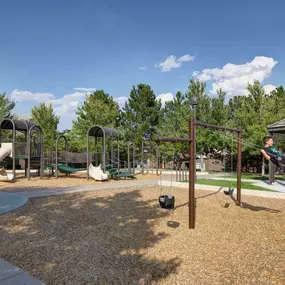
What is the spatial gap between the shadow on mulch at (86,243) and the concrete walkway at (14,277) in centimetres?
15

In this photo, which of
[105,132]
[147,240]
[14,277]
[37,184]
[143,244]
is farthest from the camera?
[105,132]

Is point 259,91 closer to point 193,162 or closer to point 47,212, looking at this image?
point 193,162

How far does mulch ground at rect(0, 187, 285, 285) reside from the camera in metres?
3.40

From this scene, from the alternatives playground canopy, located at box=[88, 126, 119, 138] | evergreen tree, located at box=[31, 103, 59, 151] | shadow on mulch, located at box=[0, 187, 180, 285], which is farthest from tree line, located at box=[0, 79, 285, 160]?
shadow on mulch, located at box=[0, 187, 180, 285]

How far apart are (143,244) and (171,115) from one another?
23.8m

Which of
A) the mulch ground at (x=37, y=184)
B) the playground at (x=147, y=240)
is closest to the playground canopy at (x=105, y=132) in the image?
the mulch ground at (x=37, y=184)

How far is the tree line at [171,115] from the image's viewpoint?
18.7 m

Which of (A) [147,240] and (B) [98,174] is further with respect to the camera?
(B) [98,174]

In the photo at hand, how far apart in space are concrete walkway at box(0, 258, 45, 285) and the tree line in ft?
50.7

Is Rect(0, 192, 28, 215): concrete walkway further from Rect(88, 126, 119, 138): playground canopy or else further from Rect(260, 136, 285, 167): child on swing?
Rect(88, 126, 119, 138): playground canopy

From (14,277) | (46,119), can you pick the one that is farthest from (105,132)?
(46,119)

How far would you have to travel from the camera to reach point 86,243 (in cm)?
457

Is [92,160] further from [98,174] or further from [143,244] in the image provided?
[143,244]

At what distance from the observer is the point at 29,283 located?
119 inches
